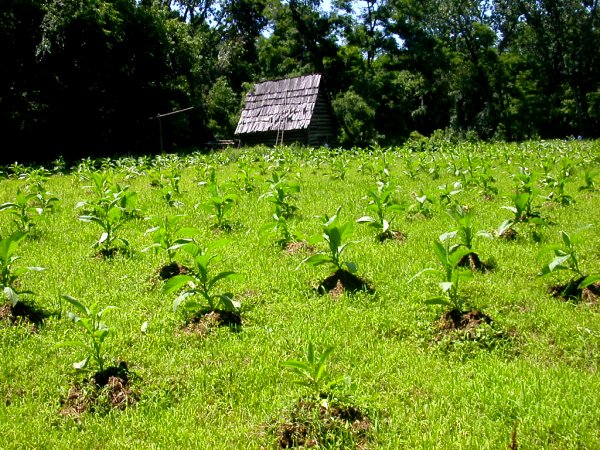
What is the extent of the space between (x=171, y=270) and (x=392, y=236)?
357cm

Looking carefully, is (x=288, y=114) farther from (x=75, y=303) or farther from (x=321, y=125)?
(x=75, y=303)

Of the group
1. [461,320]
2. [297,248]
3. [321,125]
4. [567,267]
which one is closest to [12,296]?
[297,248]

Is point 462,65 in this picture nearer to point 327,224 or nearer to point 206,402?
point 327,224

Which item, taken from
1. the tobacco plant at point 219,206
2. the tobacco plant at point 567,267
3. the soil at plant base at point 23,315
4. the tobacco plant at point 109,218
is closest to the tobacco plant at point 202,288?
the soil at plant base at point 23,315

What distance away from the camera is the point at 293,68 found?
1602 inches

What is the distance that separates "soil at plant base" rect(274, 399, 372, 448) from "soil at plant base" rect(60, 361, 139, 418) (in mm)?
1390

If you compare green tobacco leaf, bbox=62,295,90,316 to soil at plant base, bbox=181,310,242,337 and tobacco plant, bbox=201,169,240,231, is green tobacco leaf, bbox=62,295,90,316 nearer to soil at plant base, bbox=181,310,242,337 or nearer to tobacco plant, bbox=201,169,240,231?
soil at plant base, bbox=181,310,242,337

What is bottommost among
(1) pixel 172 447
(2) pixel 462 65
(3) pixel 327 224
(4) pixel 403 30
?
(1) pixel 172 447

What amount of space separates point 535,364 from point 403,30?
4341cm

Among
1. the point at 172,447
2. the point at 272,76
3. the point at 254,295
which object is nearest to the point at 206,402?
the point at 172,447

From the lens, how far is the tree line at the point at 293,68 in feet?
88.8

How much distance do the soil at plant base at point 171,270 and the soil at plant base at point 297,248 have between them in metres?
1.62

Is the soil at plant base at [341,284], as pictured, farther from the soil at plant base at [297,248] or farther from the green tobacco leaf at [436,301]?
the soil at plant base at [297,248]

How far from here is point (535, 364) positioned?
4.70 meters
